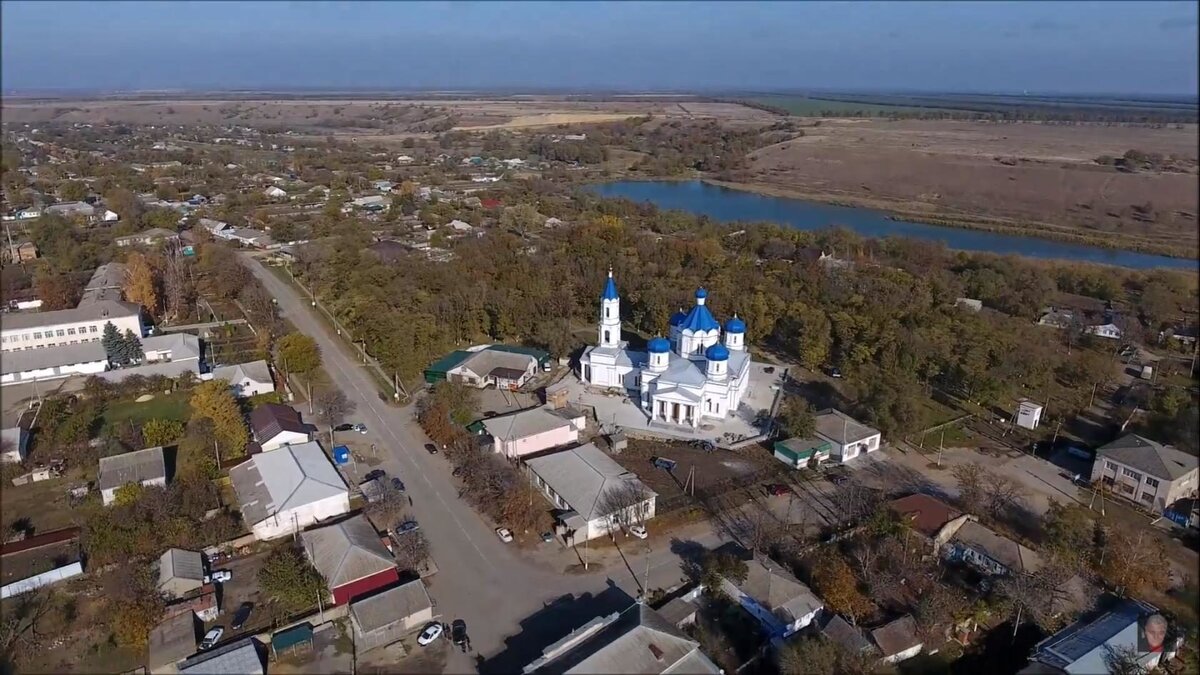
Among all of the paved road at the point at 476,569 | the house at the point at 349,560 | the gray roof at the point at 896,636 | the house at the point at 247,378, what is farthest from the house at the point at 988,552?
the house at the point at 247,378

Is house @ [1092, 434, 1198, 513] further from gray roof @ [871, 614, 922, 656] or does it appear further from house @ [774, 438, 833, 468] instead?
gray roof @ [871, 614, 922, 656]

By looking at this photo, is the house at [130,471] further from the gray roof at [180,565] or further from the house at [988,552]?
the house at [988,552]

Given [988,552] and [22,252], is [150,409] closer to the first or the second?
[22,252]

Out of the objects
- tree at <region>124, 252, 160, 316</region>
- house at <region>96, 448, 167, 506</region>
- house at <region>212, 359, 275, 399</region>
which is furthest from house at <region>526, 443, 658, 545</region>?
tree at <region>124, 252, 160, 316</region>

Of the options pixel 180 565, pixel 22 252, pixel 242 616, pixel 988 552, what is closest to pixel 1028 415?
pixel 988 552

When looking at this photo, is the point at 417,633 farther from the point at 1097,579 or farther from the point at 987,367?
the point at 987,367
